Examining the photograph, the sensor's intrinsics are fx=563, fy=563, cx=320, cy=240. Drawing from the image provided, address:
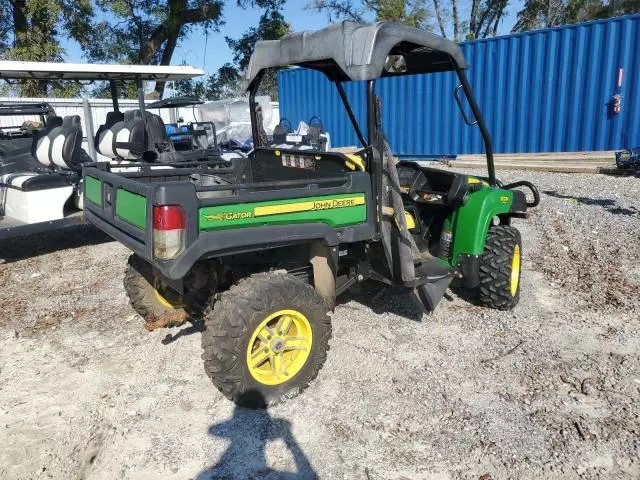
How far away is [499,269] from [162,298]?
2546mm

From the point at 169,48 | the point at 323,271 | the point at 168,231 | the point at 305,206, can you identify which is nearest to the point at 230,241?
the point at 168,231

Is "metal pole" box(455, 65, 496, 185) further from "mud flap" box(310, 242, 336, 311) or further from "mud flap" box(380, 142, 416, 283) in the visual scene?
"mud flap" box(310, 242, 336, 311)

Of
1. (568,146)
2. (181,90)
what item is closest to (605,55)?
(568,146)

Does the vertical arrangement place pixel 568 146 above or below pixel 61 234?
above

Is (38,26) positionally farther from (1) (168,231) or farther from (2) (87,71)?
(1) (168,231)

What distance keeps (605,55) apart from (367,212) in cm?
978

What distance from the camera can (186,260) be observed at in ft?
9.10

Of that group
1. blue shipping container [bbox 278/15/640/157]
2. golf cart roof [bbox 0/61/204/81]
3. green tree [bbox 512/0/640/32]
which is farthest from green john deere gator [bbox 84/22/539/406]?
green tree [bbox 512/0/640/32]

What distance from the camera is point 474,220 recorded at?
4156mm

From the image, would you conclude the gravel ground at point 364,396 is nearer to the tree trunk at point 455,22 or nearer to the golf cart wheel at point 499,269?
the golf cart wheel at point 499,269

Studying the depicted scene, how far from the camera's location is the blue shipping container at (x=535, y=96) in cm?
1085

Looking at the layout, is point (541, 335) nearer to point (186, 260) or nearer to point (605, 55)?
point (186, 260)

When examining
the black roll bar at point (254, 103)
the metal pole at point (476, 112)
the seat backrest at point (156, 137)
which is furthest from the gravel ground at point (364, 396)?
the seat backrest at point (156, 137)

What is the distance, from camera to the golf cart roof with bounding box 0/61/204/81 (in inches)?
222
